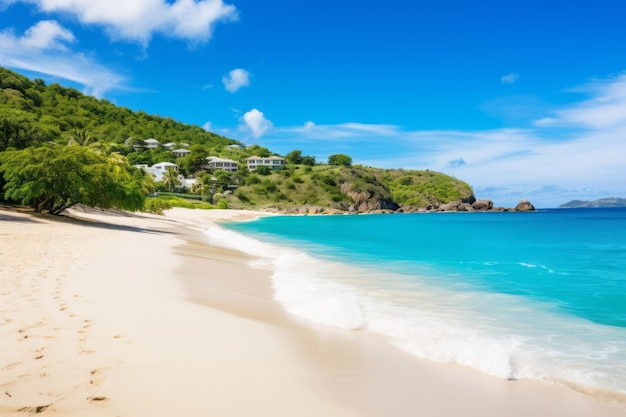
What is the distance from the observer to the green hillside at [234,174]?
120 metres

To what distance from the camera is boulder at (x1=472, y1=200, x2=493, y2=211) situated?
160 m

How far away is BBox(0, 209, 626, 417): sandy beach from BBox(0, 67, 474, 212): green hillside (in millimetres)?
70056

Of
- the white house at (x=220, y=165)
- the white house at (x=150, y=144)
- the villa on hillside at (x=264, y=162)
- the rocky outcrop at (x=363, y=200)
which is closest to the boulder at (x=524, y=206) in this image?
the rocky outcrop at (x=363, y=200)

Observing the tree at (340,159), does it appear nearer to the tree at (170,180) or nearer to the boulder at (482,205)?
the boulder at (482,205)

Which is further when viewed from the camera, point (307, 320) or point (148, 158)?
point (148, 158)

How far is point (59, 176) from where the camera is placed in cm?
2447

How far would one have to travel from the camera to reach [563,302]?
13445 millimetres

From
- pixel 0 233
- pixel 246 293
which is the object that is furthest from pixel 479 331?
pixel 0 233

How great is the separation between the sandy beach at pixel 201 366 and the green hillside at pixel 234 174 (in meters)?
70.1

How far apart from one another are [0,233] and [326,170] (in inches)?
5214

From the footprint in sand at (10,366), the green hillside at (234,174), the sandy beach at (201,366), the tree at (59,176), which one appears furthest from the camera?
the green hillside at (234,174)

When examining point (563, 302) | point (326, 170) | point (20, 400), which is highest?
point (326, 170)

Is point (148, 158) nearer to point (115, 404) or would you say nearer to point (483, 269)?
point (483, 269)

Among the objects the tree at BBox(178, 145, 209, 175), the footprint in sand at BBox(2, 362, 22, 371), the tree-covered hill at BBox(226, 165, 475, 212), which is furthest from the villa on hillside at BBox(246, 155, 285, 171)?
the footprint in sand at BBox(2, 362, 22, 371)
